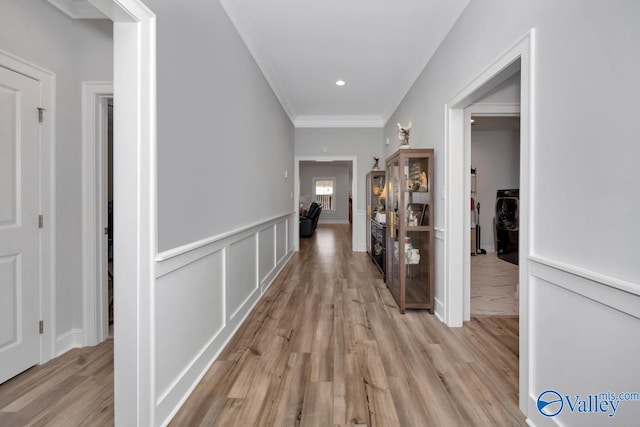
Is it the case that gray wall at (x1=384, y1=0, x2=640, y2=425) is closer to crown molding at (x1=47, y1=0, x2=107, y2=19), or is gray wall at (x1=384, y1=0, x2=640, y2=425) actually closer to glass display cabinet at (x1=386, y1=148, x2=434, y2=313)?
glass display cabinet at (x1=386, y1=148, x2=434, y2=313)

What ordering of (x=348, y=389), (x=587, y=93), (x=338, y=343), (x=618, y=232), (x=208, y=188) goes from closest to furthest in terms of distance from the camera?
1. (x=618, y=232)
2. (x=587, y=93)
3. (x=348, y=389)
4. (x=208, y=188)
5. (x=338, y=343)

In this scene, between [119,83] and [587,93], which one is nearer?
[587,93]

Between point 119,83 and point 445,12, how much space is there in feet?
8.68

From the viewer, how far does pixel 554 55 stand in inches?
55.4

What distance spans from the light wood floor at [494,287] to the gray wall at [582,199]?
5.91ft

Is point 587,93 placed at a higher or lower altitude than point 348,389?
higher

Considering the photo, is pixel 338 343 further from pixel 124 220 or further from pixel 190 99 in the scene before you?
pixel 190 99

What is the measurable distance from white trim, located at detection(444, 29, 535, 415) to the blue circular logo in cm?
11

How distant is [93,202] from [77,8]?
140 cm

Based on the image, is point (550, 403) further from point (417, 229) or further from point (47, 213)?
point (47, 213)

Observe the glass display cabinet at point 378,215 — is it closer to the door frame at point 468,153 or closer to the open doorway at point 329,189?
the door frame at point 468,153

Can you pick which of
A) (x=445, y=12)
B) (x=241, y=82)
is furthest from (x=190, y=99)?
(x=445, y=12)

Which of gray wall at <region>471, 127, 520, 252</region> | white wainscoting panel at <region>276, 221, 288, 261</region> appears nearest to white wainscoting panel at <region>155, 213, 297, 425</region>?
white wainscoting panel at <region>276, 221, 288, 261</region>

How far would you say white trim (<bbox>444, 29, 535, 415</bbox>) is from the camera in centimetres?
159
